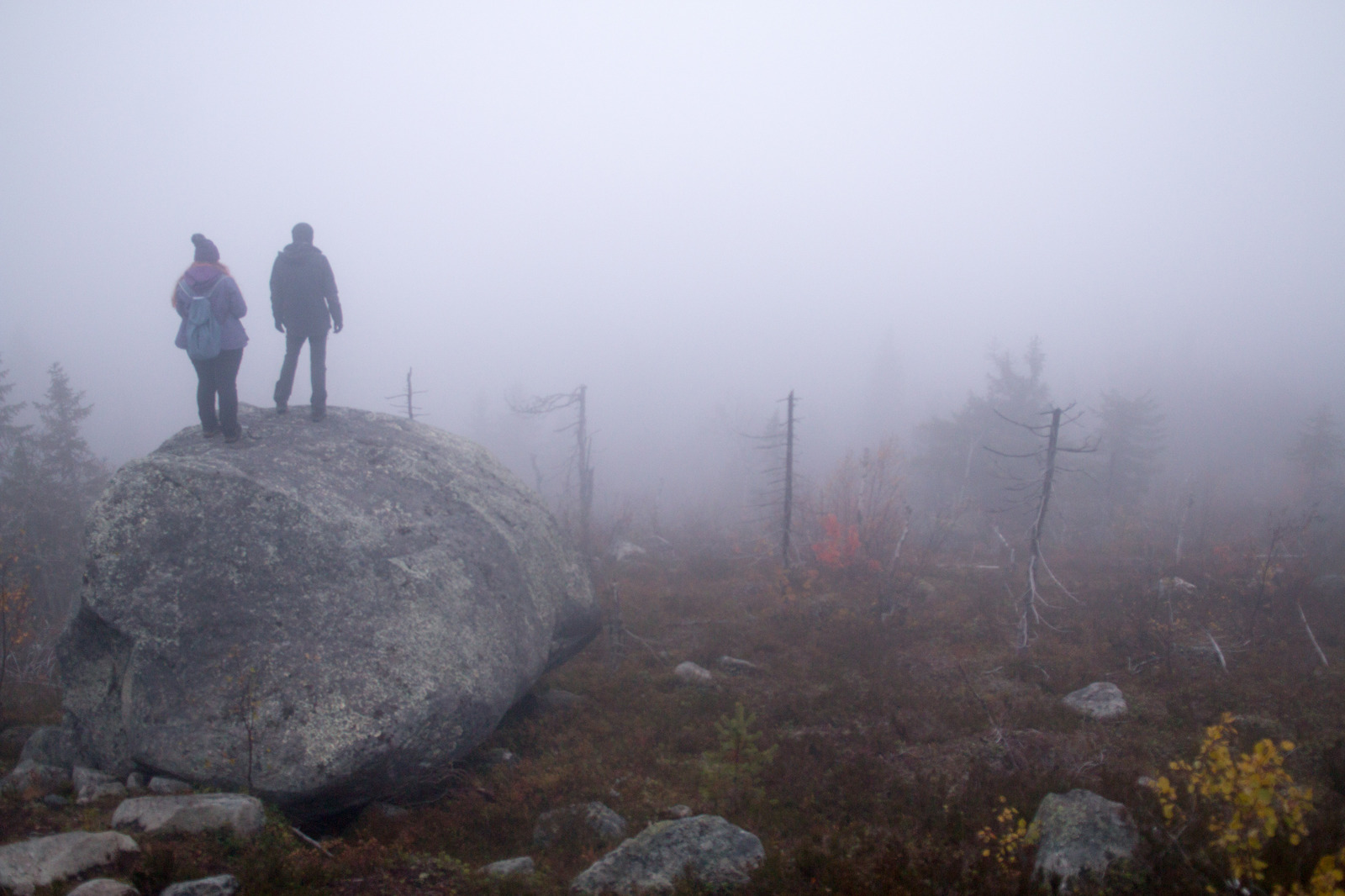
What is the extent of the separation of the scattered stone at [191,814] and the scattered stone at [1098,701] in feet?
38.9

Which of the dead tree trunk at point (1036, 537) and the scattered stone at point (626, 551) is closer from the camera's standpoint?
the dead tree trunk at point (1036, 537)

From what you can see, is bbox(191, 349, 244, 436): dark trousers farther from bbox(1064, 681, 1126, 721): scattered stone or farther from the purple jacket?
bbox(1064, 681, 1126, 721): scattered stone

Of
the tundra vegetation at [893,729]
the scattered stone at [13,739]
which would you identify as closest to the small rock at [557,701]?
the tundra vegetation at [893,729]

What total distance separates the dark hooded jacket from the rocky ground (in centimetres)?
649

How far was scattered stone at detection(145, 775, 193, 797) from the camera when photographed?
6828 mm

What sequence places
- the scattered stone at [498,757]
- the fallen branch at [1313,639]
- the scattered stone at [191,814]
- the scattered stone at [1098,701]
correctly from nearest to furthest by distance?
the scattered stone at [191,814]
the scattered stone at [498,757]
the scattered stone at [1098,701]
the fallen branch at [1313,639]

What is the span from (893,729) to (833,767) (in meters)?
1.86

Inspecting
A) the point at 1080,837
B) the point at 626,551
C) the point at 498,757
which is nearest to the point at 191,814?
the point at 498,757

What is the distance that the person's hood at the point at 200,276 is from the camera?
8914mm

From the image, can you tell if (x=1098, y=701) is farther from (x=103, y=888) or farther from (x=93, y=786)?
(x=93, y=786)

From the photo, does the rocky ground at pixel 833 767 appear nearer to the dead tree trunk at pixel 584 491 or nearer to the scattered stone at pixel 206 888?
the scattered stone at pixel 206 888

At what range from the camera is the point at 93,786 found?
7016 millimetres

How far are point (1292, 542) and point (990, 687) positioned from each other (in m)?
16.6

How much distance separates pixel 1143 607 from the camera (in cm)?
1513
